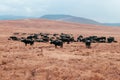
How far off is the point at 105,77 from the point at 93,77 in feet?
2.81

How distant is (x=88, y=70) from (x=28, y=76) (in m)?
3.73

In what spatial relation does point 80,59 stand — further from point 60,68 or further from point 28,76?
point 28,76

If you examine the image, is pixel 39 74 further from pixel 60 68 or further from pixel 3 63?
pixel 3 63

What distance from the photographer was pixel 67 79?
15094 millimetres

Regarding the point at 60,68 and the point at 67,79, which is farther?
the point at 60,68

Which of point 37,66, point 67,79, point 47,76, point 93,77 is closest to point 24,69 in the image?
point 37,66

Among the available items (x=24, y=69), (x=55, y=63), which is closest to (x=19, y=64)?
(x=24, y=69)

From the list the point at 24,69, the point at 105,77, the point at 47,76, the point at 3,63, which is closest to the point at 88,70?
the point at 105,77

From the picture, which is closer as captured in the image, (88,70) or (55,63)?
(88,70)

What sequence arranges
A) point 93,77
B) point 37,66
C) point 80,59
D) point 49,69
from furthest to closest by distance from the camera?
point 80,59
point 37,66
point 49,69
point 93,77

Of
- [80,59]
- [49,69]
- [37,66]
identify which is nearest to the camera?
[49,69]

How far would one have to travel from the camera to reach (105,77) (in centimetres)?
1548

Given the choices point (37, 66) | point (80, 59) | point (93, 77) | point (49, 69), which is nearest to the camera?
point (93, 77)

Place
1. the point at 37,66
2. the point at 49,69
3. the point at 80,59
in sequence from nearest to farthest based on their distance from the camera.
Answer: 1. the point at 49,69
2. the point at 37,66
3. the point at 80,59
